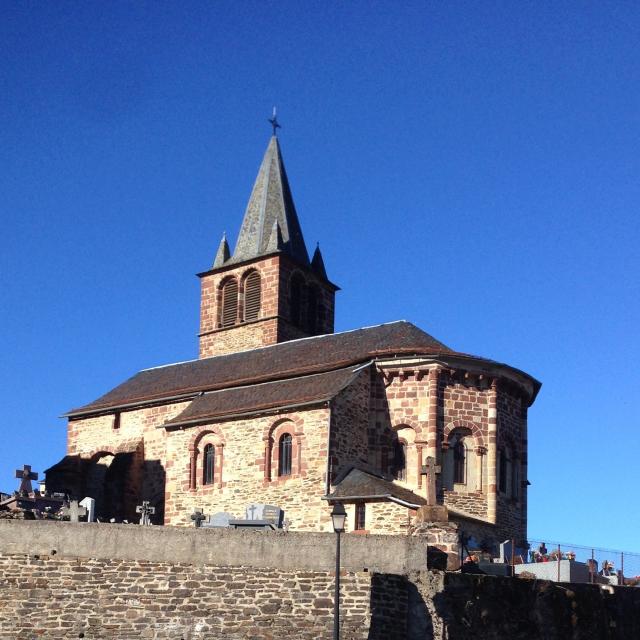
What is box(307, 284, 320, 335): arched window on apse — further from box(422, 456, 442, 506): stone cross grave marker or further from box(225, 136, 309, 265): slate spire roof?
box(422, 456, 442, 506): stone cross grave marker

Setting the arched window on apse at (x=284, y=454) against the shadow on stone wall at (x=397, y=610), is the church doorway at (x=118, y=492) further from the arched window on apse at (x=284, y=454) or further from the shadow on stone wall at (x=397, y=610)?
the shadow on stone wall at (x=397, y=610)

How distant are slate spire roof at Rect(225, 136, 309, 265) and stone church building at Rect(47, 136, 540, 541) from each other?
30.1 ft

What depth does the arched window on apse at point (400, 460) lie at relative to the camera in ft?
109

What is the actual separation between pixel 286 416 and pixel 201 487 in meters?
3.68

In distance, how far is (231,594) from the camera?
67.5ft

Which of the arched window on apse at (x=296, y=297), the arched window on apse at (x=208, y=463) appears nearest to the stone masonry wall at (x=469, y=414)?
the arched window on apse at (x=208, y=463)

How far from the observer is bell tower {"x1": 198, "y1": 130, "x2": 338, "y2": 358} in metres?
46.9

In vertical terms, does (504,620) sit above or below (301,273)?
below

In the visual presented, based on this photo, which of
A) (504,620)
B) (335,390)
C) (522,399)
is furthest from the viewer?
(522,399)

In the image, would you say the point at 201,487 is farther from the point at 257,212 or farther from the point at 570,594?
the point at 257,212

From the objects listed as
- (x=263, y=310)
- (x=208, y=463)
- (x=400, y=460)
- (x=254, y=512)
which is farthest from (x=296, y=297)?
(x=254, y=512)

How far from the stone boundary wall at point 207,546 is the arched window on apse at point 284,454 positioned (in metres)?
11.4

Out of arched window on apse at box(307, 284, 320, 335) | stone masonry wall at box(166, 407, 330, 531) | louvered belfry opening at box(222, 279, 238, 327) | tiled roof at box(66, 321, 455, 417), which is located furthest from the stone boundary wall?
arched window on apse at box(307, 284, 320, 335)

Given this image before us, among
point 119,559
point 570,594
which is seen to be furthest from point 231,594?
point 570,594
